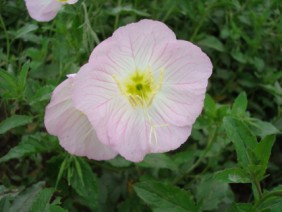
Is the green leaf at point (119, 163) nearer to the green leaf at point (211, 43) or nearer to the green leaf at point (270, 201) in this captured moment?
the green leaf at point (270, 201)

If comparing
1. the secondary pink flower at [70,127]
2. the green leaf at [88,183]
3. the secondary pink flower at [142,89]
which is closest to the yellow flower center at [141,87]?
the secondary pink flower at [142,89]

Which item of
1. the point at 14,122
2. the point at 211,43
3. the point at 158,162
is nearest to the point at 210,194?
the point at 158,162

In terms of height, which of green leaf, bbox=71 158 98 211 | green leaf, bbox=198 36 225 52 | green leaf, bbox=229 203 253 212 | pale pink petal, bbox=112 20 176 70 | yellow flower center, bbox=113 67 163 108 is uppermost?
pale pink petal, bbox=112 20 176 70

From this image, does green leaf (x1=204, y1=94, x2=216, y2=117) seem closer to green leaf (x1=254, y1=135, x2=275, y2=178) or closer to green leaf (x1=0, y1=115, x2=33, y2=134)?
green leaf (x1=254, y1=135, x2=275, y2=178)

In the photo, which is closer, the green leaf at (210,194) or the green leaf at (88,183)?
the green leaf at (88,183)

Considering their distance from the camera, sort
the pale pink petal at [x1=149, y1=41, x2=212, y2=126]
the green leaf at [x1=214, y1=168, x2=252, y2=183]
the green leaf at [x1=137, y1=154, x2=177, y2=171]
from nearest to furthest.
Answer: the green leaf at [x1=214, y1=168, x2=252, y2=183] < the pale pink petal at [x1=149, y1=41, x2=212, y2=126] < the green leaf at [x1=137, y1=154, x2=177, y2=171]

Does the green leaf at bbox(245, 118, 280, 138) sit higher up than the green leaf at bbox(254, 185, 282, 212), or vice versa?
the green leaf at bbox(254, 185, 282, 212)

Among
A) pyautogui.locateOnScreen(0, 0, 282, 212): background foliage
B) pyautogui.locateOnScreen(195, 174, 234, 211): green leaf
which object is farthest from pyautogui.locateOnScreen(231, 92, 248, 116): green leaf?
pyautogui.locateOnScreen(195, 174, 234, 211): green leaf

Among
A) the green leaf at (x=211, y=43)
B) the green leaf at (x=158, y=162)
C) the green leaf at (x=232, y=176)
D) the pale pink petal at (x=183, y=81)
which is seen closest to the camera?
→ the green leaf at (x=232, y=176)
